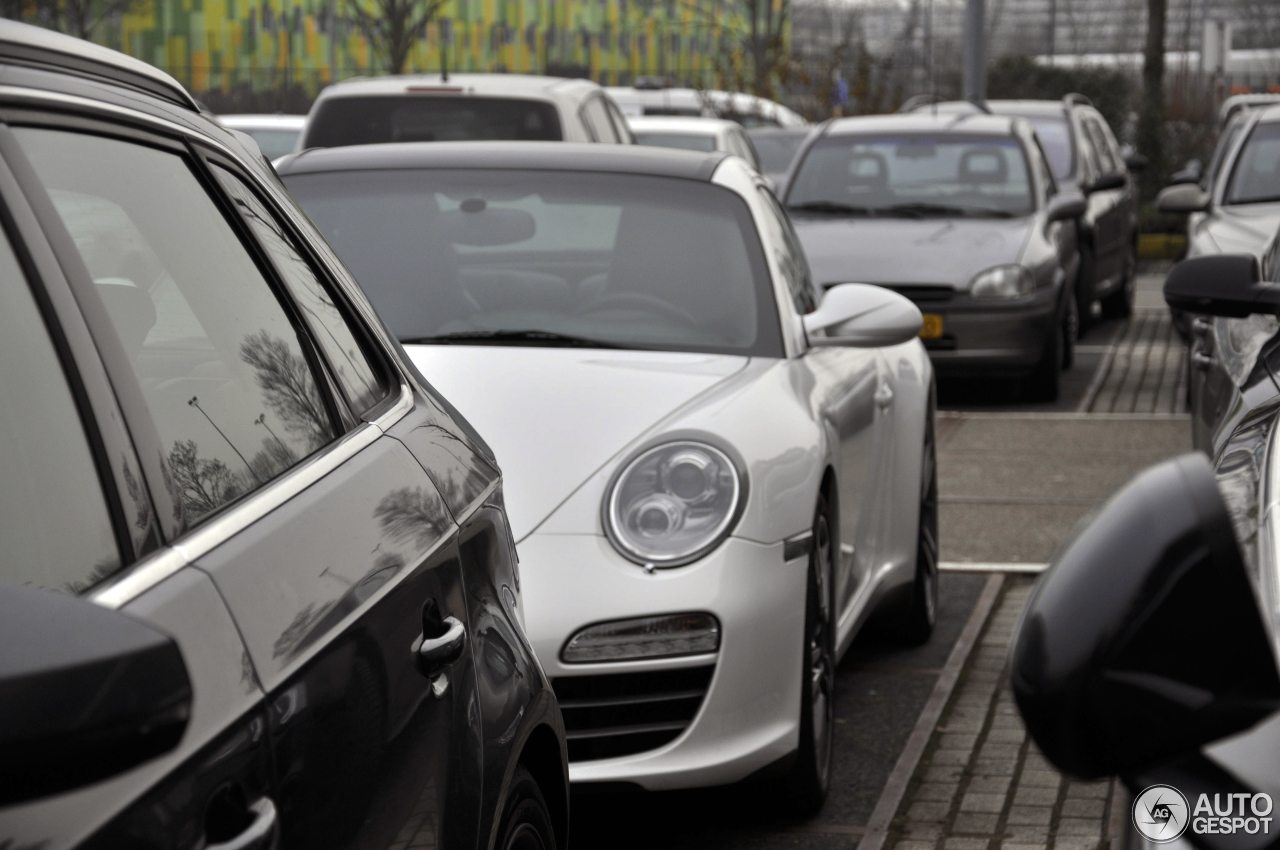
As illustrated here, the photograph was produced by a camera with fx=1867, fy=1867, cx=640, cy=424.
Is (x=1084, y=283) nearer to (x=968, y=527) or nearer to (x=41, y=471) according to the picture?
(x=968, y=527)

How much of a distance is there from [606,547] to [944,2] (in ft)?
170

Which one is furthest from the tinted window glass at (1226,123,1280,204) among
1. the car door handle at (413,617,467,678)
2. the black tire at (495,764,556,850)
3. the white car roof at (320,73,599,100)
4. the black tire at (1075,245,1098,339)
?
the car door handle at (413,617,467,678)

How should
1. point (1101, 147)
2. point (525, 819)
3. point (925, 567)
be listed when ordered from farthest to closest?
point (1101, 147)
point (925, 567)
point (525, 819)

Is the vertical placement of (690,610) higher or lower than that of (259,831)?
lower

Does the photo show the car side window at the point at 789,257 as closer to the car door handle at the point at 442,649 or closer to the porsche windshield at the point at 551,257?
the porsche windshield at the point at 551,257

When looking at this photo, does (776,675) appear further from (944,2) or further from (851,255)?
(944,2)

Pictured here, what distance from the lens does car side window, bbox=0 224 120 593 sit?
63.0 inches

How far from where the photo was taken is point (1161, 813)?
153 centimetres

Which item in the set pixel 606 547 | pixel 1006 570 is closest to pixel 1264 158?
pixel 1006 570

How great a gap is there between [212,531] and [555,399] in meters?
2.54

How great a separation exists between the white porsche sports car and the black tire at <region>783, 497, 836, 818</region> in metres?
0.01

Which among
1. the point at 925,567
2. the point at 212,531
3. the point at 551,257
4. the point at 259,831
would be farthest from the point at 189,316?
the point at 925,567

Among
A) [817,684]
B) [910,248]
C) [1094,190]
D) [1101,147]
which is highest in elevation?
[1101,147]

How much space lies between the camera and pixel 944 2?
53344mm
